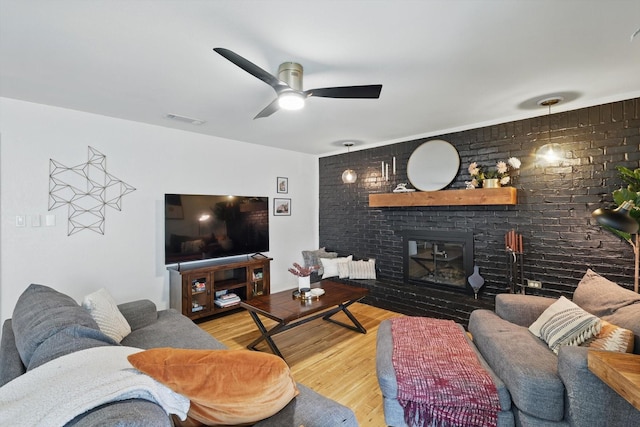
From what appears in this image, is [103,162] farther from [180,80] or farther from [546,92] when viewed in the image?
[546,92]

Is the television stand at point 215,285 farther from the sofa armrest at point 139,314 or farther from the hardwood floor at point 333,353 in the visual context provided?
the sofa armrest at point 139,314

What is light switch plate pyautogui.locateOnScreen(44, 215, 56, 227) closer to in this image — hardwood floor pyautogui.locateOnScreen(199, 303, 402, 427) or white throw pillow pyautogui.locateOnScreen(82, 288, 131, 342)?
white throw pillow pyautogui.locateOnScreen(82, 288, 131, 342)

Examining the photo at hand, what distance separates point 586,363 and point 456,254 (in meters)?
2.37

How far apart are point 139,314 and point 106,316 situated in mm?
453

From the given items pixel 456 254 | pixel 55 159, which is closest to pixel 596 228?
pixel 456 254

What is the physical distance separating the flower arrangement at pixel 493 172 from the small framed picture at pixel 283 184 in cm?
265

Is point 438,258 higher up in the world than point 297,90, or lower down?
lower down

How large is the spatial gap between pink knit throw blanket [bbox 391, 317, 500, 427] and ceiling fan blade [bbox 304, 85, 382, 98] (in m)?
1.70

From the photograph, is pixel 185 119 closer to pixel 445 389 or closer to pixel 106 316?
pixel 106 316

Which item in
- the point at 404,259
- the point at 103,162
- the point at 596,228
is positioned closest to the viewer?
the point at 596,228

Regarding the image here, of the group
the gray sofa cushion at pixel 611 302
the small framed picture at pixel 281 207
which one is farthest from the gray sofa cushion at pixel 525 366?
the small framed picture at pixel 281 207

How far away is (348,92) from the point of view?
78.1 inches

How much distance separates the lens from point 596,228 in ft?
9.00

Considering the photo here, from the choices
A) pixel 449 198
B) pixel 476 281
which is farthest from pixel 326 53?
pixel 476 281
